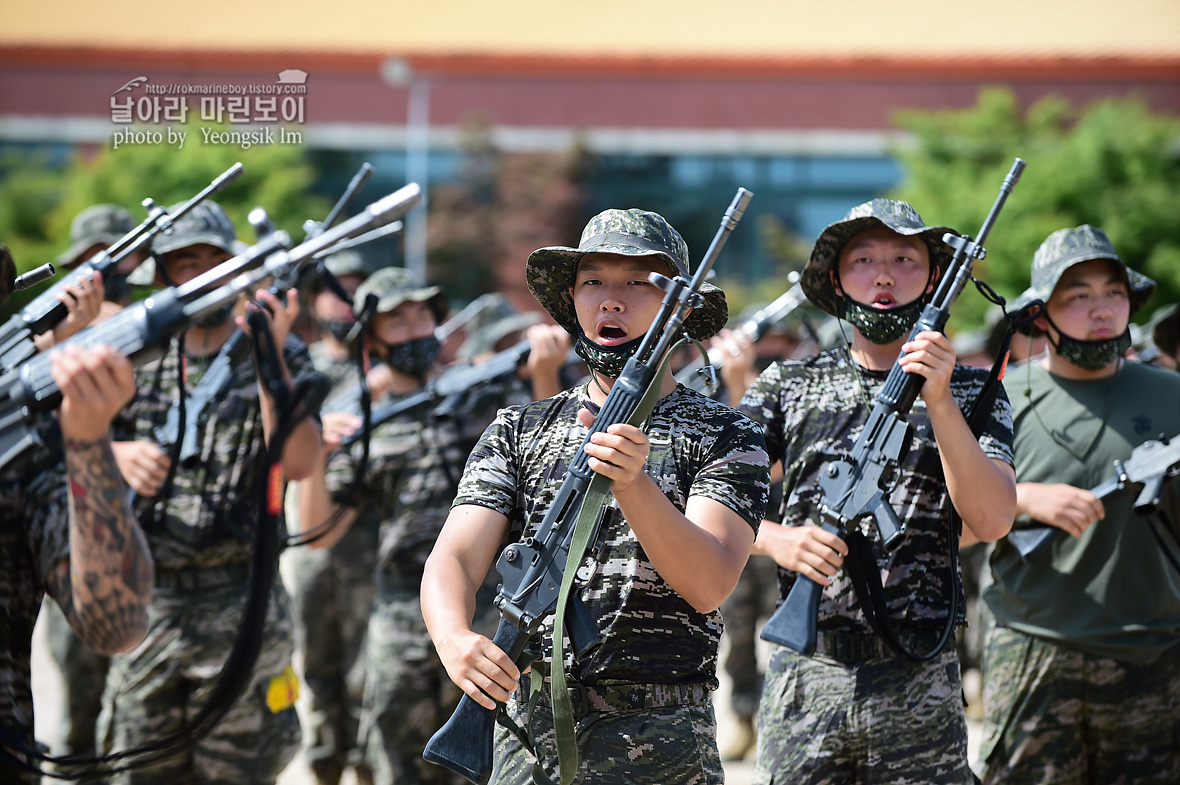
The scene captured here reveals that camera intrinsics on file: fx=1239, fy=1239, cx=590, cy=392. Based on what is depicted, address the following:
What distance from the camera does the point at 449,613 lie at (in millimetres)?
3258

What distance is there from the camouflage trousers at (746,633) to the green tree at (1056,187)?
14.5m

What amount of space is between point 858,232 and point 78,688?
16.7 feet

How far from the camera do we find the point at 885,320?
4445mm

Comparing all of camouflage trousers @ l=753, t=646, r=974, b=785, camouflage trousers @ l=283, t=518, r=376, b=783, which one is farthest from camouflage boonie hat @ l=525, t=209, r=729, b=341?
camouflage trousers @ l=283, t=518, r=376, b=783

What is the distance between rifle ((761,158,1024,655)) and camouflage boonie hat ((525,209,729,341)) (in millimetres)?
713

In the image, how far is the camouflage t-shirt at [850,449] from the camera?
424cm

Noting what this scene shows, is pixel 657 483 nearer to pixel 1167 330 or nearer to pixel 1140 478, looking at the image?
pixel 1140 478

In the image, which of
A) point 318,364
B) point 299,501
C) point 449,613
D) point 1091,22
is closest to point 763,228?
point 1091,22

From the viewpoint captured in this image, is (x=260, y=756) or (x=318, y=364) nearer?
(x=260, y=756)

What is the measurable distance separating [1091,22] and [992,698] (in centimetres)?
3563

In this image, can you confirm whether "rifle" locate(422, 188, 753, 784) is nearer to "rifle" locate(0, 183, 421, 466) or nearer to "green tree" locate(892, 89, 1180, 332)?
"rifle" locate(0, 183, 421, 466)

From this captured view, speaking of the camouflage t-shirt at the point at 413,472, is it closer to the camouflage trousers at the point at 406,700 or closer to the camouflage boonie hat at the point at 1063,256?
the camouflage trousers at the point at 406,700

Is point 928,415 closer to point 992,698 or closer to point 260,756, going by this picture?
point 992,698

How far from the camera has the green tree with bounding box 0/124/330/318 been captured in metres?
29.9
